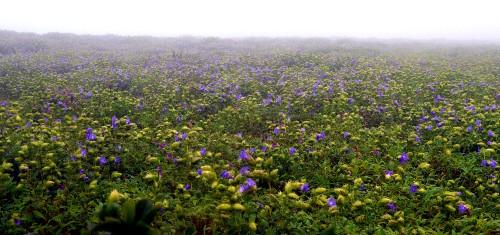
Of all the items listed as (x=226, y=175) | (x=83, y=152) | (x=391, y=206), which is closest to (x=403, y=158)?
(x=391, y=206)

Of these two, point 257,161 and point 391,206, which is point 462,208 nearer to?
point 391,206

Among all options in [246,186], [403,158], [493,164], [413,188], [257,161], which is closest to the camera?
[246,186]

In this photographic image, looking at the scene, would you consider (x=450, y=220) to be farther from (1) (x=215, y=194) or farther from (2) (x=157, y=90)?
(2) (x=157, y=90)

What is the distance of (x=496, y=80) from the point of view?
11133mm

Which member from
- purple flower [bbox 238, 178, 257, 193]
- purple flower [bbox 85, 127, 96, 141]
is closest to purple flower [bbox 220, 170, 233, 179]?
purple flower [bbox 238, 178, 257, 193]

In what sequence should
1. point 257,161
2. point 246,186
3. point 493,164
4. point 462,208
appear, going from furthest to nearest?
point 493,164
point 257,161
point 462,208
point 246,186

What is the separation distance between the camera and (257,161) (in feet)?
14.0

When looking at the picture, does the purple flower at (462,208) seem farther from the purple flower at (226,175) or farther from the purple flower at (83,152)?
the purple flower at (83,152)

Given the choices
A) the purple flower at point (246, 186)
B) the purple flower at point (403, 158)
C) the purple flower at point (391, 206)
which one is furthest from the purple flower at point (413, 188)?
the purple flower at point (246, 186)

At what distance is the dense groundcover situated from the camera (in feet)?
12.3

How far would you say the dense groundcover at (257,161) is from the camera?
3746 millimetres

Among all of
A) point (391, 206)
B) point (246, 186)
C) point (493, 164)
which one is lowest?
point (391, 206)

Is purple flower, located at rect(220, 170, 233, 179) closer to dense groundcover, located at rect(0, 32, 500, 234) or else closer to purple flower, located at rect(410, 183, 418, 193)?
dense groundcover, located at rect(0, 32, 500, 234)

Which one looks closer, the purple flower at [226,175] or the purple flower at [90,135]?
the purple flower at [226,175]
